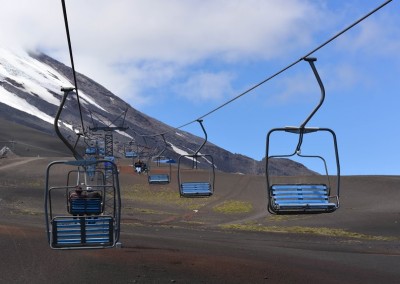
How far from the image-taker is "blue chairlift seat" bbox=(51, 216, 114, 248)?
15148 mm

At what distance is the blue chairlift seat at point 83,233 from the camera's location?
1515 cm

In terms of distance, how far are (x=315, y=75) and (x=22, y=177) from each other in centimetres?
6841

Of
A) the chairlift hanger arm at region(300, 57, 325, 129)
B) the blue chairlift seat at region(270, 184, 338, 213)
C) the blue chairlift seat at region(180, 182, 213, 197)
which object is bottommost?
the blue chairlift seat at region(270, 184, 338, 213)

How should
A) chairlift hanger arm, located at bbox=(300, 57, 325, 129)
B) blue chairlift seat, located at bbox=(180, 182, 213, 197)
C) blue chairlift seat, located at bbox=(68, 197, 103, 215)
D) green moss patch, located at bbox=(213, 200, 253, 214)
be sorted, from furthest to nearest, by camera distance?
1. green moss patch, located at bbox=(213, 200, 253, 214)
2. blue chairlift seat, located at bbox=(180, 182, 213, 197)
3. blue chairlift seat, located at bbox=(68, 197, 103, 215)
4. chairlift hanger arm, located at bbox=(300, 57, 325, 129)

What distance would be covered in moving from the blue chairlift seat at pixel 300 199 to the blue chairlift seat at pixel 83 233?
3840 millimetres

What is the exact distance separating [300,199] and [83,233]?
5233mm

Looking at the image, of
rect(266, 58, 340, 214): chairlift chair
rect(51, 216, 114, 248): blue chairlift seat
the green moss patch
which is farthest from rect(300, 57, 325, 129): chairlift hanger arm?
the green moss patch

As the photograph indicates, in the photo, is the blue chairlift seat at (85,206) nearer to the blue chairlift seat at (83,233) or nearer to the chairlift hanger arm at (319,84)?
the blue chairlift seat at (83,233)

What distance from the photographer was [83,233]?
15281 millimetres

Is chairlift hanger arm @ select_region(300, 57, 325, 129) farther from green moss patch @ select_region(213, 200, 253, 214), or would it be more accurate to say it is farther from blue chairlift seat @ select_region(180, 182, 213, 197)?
green moss patch @ select_region(213, 200, 253, 214)

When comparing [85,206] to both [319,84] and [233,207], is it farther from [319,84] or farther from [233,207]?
[233,207]

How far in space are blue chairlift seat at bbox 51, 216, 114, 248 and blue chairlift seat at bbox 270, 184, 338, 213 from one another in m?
3.84

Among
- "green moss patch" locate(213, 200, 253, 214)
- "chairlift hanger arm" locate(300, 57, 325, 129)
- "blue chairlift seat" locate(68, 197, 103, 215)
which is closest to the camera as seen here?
"chairlift hanger arm" locate(300, 57, 325, 129)

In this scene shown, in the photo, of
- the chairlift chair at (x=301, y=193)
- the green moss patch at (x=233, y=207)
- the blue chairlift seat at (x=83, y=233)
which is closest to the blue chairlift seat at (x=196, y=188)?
the chairlift chair at (x=301, y=193)
